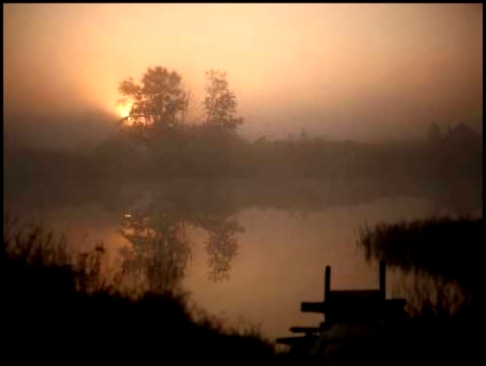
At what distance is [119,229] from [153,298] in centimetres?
1832

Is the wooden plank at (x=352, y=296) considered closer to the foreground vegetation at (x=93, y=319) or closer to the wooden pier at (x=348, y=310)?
the wooden pier at (x=348, y=310)

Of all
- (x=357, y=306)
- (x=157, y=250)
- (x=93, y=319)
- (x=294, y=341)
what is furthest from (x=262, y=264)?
(x=93, y=319)

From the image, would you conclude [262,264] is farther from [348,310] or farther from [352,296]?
[348,310]

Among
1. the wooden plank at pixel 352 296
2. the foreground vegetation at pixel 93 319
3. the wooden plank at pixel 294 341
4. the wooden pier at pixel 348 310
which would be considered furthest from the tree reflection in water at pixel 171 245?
the wooden plank at pixel 352 296

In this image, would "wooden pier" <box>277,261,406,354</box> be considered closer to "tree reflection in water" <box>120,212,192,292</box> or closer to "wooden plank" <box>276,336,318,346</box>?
"wooden plank" <box>276,336,318,346</box>

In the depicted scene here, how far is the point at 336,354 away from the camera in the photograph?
226 inches

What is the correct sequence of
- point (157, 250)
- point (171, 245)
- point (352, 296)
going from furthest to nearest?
1. point (171, 245)
2. point (157, 250)
3. point (352, 296)

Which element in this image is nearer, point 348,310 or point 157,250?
point 348,310

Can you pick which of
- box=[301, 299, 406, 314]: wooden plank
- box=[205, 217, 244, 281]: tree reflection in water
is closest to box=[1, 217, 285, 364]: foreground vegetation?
box=[301, 299, 406, 314]: wooden plank

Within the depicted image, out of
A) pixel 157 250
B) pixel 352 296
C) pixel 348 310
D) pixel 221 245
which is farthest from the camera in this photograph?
pixel 221 245

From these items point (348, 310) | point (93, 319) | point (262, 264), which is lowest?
point (93, 319)

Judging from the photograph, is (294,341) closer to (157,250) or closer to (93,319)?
(93,319)

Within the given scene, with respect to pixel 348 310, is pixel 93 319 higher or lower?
lower

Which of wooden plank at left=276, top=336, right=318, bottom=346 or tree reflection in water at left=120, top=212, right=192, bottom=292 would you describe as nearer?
wooden plank at left=276, top=336, right=318, bottom=346
